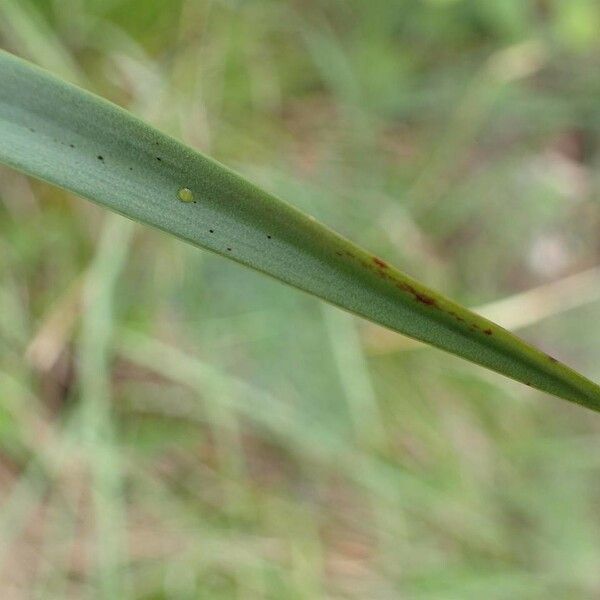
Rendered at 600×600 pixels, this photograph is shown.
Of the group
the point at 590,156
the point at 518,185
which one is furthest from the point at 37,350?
the point at 590,156

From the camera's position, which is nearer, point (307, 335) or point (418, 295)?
point (418, 295)

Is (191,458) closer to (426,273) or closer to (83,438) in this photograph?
(83,438)

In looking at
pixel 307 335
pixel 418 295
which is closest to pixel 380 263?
pixel 418 295

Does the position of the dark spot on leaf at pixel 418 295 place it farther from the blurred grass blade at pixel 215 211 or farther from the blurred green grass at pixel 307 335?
the blurred green grass at pixel 307 335

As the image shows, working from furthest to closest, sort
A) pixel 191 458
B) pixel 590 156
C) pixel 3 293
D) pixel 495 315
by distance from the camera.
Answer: pixel 590 156, pixel 495 315, pixel 191 458, pixel 3 293

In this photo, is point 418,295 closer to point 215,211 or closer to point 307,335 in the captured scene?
point 215,211

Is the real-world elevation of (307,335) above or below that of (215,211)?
above

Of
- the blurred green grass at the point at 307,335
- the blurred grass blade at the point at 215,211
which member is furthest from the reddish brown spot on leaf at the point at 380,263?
the blurred green grass at the point at 307,335
